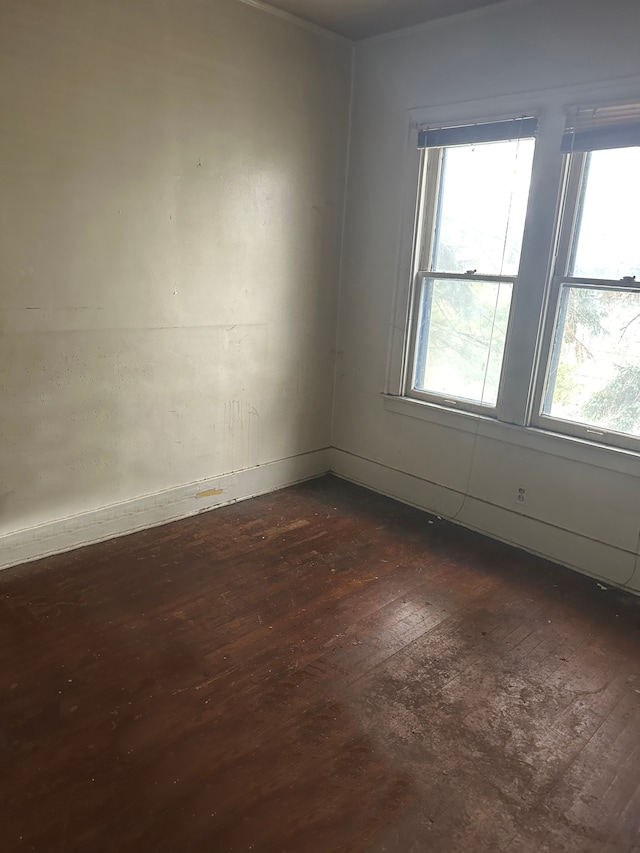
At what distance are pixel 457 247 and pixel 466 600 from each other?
194 centimetres

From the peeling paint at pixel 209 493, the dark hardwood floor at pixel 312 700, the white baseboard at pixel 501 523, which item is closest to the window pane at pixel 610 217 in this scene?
the white baseboard at pixel 501 523

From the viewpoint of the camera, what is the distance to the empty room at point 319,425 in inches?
74.3

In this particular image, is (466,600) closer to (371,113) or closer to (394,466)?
(394,466)

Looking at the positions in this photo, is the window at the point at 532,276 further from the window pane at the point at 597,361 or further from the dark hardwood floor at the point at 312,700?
the dark hardwood floor at the point at 312,700

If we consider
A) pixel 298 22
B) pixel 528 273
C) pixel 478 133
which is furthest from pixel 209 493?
pixel 298 22

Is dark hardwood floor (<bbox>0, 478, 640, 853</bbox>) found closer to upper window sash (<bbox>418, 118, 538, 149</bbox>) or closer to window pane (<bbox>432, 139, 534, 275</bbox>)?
window pane (<bbox>432, 139, 534, 275</bbox>)

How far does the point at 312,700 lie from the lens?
7.11ft

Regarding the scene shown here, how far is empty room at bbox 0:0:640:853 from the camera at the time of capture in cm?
189

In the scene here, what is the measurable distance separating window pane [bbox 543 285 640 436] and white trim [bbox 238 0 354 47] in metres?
2.06

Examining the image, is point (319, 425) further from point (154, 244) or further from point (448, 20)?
point (448, 20)

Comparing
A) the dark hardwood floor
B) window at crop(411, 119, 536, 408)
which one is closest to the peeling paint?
the dark hardwood floor

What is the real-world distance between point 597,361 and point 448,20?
1.98 m

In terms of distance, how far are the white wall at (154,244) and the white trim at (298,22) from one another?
0.12 feet

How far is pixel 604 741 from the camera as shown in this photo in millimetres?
2055
